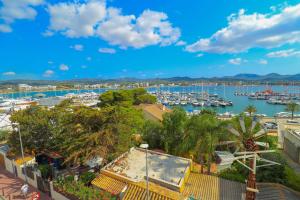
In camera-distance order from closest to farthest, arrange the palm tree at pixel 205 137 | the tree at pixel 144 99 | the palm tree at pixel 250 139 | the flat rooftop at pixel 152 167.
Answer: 1. the palm tree at pixel 250 139
2. the flat rooftop at pixel 152 167
3. the palm tree at pixel 205 137
4. the tree at pixel 144 99

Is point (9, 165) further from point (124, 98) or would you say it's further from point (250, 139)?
point (124, 98)

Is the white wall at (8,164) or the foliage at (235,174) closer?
the foliage at (235,174)

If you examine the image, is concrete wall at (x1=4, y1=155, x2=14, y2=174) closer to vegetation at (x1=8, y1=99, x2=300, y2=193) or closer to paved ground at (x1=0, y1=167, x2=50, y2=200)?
paved ground at (x1=0, y1=167, x2=50, y2=200)

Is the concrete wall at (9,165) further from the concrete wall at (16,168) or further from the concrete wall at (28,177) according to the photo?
the concrete wall at (28,177)

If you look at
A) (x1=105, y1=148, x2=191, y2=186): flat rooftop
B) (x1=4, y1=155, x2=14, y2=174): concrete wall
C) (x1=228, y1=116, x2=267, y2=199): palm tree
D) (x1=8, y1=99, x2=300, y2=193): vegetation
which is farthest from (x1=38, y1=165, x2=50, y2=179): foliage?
(x1=228, y1=116, x2=267, y2=199): palm tree

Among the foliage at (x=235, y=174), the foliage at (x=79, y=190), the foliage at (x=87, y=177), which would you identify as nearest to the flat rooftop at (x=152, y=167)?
the foliage at (x=87, y=177)

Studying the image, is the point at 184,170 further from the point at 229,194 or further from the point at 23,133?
the point at 23,133

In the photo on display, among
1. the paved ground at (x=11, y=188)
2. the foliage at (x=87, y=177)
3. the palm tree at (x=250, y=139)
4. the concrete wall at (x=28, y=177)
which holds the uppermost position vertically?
the palm tree at (x=250, y=139)

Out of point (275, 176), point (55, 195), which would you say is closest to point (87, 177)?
point (55, 195)

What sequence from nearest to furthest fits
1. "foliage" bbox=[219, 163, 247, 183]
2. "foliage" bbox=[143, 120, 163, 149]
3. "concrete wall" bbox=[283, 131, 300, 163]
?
"foliage" bbox=[219, 163, 247, 183] → "concrete wall" bbox=[283, 131, 300, 163] → "foliage" bbox=[143, 120, 163, 149]
